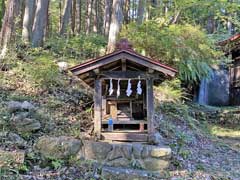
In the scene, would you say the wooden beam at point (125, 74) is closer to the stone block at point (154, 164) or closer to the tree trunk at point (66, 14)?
the stone block at point (154, 164)

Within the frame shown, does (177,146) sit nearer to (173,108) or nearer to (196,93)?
(173,108)

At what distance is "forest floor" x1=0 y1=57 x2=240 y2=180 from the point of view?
248 inches

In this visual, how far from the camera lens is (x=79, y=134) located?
292 inches

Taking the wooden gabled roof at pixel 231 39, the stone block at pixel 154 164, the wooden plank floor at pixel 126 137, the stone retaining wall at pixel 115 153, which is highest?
the wooden gabled roof at pixel 231 39

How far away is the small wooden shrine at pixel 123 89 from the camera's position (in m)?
7.09

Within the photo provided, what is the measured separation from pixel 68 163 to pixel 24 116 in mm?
1627

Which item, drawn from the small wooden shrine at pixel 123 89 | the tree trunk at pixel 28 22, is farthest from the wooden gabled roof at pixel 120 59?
the tree trunk at pixel 28 22

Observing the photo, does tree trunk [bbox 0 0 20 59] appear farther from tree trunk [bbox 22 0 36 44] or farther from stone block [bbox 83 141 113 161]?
stone block [bbox 83 141 113 161]

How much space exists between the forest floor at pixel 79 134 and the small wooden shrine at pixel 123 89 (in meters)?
0.70

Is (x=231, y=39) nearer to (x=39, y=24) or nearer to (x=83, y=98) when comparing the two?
(x=39, y=24)

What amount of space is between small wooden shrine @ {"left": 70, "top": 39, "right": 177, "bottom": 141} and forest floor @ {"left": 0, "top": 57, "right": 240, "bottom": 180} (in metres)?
0.70

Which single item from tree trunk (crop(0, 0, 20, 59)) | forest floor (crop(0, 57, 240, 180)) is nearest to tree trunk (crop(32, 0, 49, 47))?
tree trunk (crop(0, 0, 20, 59))

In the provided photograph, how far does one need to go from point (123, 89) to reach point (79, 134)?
1442mm

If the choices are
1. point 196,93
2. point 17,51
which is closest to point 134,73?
point 17,51
